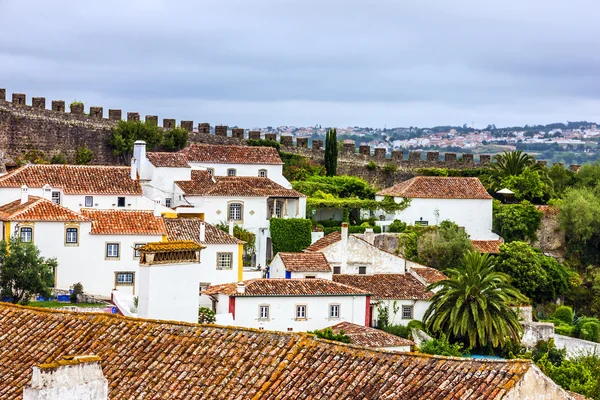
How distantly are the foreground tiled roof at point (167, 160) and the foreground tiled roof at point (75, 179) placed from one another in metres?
2.66

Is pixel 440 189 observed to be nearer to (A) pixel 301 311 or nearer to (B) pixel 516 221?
(B) pixel 516 221

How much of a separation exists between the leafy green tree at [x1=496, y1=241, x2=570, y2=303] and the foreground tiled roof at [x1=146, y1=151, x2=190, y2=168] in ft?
53.5

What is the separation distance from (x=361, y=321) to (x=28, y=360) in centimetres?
3163

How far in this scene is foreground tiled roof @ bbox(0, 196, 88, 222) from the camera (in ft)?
152

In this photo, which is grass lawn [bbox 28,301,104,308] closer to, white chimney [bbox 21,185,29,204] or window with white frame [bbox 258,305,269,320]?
window with white frame [bbox 258,305,269,320]

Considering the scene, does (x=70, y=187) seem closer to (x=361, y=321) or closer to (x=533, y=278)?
(x=361, y=321)

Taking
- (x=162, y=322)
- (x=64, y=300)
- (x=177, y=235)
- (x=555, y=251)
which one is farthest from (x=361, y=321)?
(x=162, y=322)

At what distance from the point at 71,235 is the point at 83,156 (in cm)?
2062

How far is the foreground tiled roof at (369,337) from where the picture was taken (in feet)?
136

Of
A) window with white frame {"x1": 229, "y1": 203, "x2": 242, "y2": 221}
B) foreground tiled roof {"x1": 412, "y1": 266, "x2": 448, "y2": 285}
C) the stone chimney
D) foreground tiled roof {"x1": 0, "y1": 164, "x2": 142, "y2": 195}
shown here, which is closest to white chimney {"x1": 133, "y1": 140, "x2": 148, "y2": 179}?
foreground tiled roof {"x1": 0, "y1": 164, "x2": 142, "y2": 195}

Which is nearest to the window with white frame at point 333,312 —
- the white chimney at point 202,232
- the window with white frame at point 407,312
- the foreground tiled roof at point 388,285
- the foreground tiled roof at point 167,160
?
the foreground tiled roof at point 388,285

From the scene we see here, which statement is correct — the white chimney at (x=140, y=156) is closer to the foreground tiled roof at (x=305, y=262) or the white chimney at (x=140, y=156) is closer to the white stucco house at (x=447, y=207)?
the foreground tiled roof at (x=305, y=262)

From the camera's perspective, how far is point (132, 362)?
53.3 ft

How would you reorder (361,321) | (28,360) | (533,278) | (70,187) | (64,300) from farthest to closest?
(533,278) → (70,187) → (361,321) → (64,300) → (28,360)
